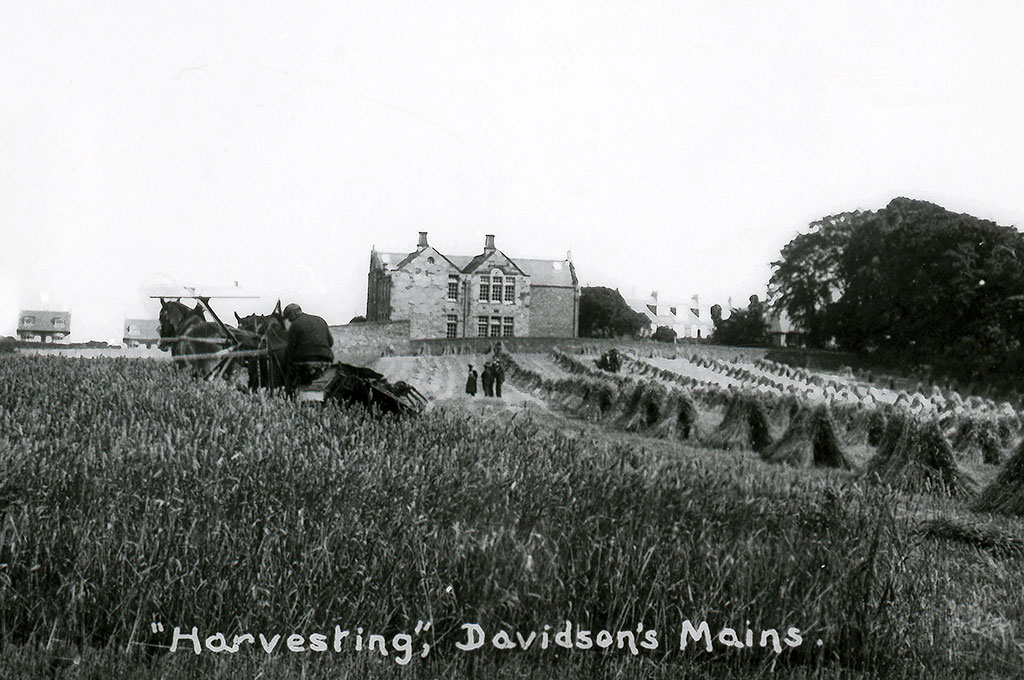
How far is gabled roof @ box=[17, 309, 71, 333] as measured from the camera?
40.5 m

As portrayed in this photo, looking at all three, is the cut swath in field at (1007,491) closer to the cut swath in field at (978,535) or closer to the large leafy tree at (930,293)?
the cut swath in field at (978,535)

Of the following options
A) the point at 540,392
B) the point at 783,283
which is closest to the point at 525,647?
the point at 540,392

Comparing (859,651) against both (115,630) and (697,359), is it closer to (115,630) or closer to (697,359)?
(115,630)

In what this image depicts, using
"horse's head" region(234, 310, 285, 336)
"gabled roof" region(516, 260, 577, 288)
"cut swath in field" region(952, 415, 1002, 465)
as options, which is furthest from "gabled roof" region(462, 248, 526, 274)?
"cut swath in field" region(952, 415, 1002, 465)

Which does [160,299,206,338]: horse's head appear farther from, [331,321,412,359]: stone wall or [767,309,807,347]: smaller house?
[767,309,807,347]: smaller house

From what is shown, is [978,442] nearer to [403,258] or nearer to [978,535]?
[978,535]

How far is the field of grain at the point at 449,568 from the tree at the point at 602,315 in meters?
77.8

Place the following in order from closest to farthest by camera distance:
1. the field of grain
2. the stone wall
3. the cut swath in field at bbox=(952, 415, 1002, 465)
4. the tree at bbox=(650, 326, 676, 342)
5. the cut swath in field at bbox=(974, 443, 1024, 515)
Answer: the field of grain < the cut swath in field at bbox=(974, 443, 1024, 515) < the cut swath in field at bbox=(952, 415, 1002, 465) < the stone wall < the tree at bbox=(650, 326, 676, 342)

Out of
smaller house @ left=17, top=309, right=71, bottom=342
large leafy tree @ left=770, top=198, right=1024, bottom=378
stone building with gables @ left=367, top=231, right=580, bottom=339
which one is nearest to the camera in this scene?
smaller house @ left=17, top=309, right=71, bottom=342

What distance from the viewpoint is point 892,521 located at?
17.8ft

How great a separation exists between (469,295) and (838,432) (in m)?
55.9

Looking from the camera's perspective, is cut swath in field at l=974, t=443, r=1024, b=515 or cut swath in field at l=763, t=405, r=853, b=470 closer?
cut swath in field at l=974, t=443, r=1024, b=515

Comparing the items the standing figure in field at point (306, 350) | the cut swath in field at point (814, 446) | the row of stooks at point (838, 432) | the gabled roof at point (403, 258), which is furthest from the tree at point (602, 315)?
the standing figure in field at point (306, 350)

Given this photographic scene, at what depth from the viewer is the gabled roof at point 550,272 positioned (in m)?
74.7
